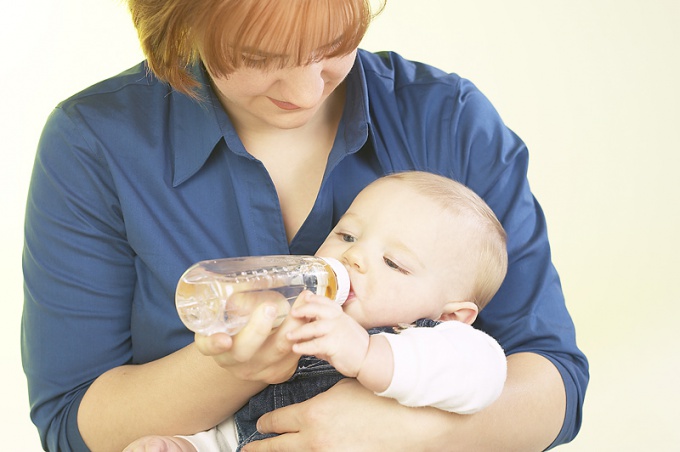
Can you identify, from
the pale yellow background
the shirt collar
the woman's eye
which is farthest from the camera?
the pale yellow background

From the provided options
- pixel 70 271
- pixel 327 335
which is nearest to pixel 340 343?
pixel 327 335

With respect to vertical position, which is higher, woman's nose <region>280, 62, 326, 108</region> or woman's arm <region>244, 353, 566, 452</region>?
woman's nose <region>280, 62, 326, 108</region>

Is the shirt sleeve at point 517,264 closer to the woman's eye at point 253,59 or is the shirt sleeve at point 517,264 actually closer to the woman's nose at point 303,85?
the woman's nose at point 303,85

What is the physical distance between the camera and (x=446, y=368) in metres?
1.42

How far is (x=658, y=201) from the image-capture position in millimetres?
3830

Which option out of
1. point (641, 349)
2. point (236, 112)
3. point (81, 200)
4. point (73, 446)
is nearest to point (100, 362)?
point (73, 446)

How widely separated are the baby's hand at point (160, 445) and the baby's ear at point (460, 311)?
506 mm

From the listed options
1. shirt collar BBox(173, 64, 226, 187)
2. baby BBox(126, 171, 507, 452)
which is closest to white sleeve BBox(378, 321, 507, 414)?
baby BBox(126, 171, 507, 452)

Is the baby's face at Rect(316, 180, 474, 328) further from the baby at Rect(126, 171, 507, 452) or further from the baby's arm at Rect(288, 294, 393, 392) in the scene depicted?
the baby's arm at Rect(288, 294, 393, 392)

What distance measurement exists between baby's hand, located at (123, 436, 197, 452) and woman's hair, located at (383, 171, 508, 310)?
0.58m

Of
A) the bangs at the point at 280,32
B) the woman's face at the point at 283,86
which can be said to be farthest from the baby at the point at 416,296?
the bangs at the point at 280,32

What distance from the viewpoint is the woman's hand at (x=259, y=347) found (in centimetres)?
129

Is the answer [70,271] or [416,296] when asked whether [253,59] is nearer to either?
[416,296]

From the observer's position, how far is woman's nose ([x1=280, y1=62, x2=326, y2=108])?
156cm
